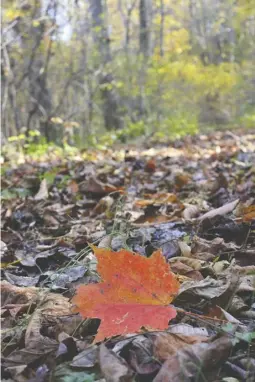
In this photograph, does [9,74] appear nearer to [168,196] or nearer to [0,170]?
[0,170]

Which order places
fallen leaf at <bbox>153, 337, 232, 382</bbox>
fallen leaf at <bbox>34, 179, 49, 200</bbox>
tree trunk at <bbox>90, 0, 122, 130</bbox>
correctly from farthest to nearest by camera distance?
tree trunk at <bbox>90, 0, 122, 130</bbox>, fallen leaf at <bbox>34, 179, 49, 200</bbox>, fallen leaf at <bbox>153, 337, 232, 382</bbox>

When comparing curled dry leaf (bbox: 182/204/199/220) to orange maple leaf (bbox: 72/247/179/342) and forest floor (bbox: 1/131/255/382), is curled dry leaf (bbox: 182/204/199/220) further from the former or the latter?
orange maple leaf (bbox: 72/247/179/342)

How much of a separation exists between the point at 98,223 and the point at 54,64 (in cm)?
1024

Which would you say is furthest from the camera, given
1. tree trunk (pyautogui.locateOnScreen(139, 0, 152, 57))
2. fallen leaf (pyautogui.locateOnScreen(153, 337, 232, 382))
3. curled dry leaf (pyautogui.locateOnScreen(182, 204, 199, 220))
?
tree trunk (pyautogui.locateOnScreen(139, 0, 152, 57))

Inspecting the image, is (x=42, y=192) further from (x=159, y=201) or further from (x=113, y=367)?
(x=113, y=367)

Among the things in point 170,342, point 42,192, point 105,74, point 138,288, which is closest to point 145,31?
point 105,74

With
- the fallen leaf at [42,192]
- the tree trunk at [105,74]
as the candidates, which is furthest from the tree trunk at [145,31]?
the fallen leaf at [42,192]

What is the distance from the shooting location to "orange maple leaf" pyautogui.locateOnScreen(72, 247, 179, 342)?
40.5 inches

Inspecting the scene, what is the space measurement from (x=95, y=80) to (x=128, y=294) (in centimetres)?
1132

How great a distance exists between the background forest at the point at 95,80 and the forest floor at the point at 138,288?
455 centimetres

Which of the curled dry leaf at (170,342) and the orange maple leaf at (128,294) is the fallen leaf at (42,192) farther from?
the curled dry leaf at (170,342)

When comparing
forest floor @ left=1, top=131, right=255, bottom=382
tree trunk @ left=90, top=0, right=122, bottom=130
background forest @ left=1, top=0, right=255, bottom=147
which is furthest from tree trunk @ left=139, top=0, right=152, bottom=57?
forest floor @ left=1, top=131, right=255, bottom=382

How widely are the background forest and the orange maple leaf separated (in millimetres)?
5757

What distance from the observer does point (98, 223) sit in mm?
2311
